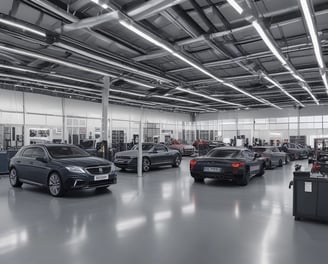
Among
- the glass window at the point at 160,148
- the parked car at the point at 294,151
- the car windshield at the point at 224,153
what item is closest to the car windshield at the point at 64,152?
the car windshield at the point at 224,153

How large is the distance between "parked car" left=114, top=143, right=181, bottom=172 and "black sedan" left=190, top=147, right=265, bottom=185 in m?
3.05

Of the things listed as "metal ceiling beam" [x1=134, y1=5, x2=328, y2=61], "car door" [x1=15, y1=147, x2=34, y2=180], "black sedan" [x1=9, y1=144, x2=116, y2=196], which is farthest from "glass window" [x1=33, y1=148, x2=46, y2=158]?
"metal ceiling beam" [x1=134, y1=5, x2=328, y2=61]

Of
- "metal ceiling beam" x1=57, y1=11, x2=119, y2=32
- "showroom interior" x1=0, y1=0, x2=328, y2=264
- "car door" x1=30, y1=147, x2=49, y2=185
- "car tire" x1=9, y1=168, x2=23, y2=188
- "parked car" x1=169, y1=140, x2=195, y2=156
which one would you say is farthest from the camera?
"parked car" x1=169, y1=140, x2=195, y2=156

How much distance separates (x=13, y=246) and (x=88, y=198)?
2.85m

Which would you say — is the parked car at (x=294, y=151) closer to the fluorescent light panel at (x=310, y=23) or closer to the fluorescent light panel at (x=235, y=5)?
the fluorescent light panel at (x=310, y=23)

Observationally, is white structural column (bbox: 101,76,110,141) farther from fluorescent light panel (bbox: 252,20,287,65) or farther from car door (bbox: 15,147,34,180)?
fluorescent light panel (bbox: 252,20,287,65)

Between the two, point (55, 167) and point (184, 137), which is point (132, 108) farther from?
point (55, 167)

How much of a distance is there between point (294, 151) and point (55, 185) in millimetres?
15930

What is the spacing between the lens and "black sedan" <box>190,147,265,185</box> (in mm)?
7680

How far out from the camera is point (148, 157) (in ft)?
37.2

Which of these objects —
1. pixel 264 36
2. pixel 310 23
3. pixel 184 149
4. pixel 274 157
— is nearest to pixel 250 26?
pixel 264 36

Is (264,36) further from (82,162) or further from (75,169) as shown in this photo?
(75,169)

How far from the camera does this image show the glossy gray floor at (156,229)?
3197mm

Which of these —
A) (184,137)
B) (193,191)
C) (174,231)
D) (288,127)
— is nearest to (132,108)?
(184,137)
